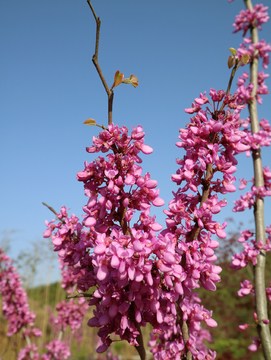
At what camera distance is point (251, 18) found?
3.32 metres

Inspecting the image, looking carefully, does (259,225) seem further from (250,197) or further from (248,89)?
(248,89)

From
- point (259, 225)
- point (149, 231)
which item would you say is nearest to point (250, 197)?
point (259, 225)

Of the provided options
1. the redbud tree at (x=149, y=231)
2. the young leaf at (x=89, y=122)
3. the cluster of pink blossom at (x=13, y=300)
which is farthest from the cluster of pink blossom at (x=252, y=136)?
the cluster of pink blossom at (x=13, y=300)

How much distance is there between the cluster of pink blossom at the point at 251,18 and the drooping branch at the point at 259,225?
0.05m

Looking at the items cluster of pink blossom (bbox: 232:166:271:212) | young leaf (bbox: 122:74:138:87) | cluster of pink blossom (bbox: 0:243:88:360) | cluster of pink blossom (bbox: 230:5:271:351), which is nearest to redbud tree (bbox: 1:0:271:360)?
young leaf (bbox: 122:74:138:87)

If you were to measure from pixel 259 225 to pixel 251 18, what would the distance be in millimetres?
2545

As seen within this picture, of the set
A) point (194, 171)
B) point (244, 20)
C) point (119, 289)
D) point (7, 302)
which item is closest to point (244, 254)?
point (194, 171)

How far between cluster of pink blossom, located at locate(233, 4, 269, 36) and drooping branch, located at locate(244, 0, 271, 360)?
0.18ft

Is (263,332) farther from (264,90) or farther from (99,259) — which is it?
(264,90)

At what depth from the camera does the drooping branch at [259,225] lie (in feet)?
6.82

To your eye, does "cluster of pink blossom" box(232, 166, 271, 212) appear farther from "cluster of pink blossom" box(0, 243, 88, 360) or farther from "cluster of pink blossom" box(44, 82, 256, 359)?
"cluster of pink blossom" box(0, 243, 88, 360)

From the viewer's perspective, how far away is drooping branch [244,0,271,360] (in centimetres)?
Answer: 208

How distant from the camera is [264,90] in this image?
317 cm

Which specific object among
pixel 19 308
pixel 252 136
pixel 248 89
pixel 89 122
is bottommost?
pixel 19 308
